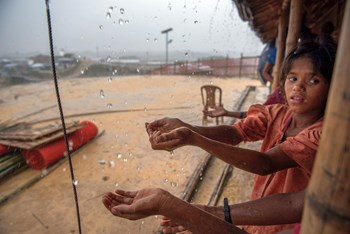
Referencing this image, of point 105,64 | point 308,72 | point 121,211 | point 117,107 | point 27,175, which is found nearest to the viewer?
point 121,211

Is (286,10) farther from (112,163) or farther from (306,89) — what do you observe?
(112,163)

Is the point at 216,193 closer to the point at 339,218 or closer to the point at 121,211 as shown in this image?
the point at 121,211

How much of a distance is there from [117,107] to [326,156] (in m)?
9.88

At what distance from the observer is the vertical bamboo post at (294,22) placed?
3.34 metres

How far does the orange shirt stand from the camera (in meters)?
1.30

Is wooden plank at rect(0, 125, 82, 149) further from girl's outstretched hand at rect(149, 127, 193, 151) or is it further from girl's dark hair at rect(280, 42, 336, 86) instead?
girl's dark hair at rect(280, 42, 336, 86)

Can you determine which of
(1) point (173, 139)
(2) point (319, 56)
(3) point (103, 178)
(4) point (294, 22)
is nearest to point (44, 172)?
(3) point (103, 178)

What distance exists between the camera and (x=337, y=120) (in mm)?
494

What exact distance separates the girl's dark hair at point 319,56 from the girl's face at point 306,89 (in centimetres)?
2

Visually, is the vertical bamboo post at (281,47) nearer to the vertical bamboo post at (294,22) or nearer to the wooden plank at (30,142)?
the vertical bamboo post at (294,22)

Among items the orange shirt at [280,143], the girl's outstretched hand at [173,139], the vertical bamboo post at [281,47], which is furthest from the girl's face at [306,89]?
the vertical bamboo post at [281,47]

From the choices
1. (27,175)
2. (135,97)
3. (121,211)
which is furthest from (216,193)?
(135,97)

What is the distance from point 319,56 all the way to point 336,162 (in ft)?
3.84

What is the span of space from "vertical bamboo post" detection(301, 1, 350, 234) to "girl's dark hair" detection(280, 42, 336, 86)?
3.49ft
